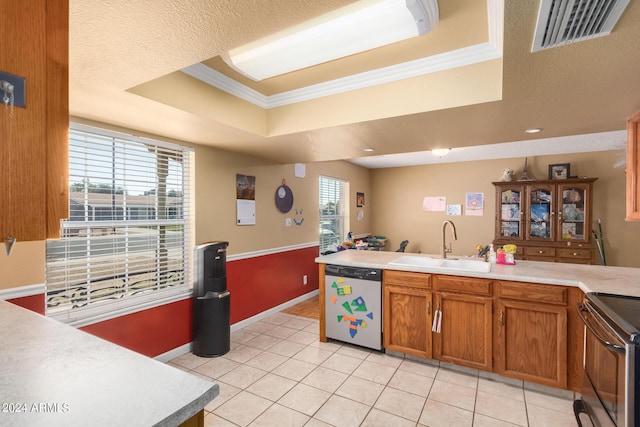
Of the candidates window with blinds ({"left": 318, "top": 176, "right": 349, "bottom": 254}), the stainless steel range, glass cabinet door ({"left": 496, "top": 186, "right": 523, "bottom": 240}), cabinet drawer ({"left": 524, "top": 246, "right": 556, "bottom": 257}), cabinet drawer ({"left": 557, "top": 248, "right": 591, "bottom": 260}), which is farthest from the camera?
window with blinds ({"left": 318, "top": 176, "right": 349, "bottom": 254})

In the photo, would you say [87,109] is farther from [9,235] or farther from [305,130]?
[9,235]

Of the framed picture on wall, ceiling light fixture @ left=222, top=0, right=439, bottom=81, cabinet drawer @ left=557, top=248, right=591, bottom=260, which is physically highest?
ceiling light fixture @ left=222, top=0, right=439, bottom=81

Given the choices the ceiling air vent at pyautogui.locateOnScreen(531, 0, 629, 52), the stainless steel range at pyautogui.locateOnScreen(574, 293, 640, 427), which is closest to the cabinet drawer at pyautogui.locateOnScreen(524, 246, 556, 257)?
the stainless steel range at pyautogui.locateOnScreen(574, 293, 640, 427)

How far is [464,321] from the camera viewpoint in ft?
8.16

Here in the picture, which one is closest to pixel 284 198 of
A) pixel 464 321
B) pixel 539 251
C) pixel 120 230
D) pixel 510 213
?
pixel 120 230

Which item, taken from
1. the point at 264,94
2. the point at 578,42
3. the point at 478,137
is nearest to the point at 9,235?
→ the point at 578,42

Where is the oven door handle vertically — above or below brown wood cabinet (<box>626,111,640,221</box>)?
below

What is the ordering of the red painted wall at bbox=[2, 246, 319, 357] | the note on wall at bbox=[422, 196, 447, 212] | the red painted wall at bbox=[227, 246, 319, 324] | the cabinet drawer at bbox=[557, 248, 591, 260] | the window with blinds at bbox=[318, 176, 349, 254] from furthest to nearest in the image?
the note on wall at bbox=[422, 196, 447, 212]
the window with blinds at bbox=[318, 176, 349, 254]
the cabinet drawer at bbox=[557, 248, 591, 260]
the red painted wall at bbox=[227, 246, 319, 324]
the red painted wall at bbox=[2, 246, 319, 357]

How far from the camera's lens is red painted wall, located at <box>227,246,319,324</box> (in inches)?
136

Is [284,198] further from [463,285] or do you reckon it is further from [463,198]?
[463,198]

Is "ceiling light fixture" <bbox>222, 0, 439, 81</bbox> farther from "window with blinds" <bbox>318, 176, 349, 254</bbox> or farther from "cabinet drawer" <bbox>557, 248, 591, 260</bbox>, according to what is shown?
"cabinet drawer" <bbox>557, 248, 591, 260</bbox>

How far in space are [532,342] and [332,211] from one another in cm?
372

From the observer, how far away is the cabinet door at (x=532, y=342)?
85.3 inches

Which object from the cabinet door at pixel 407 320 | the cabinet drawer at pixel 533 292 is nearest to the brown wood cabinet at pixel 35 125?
the cabinet door at pixel 407 320
